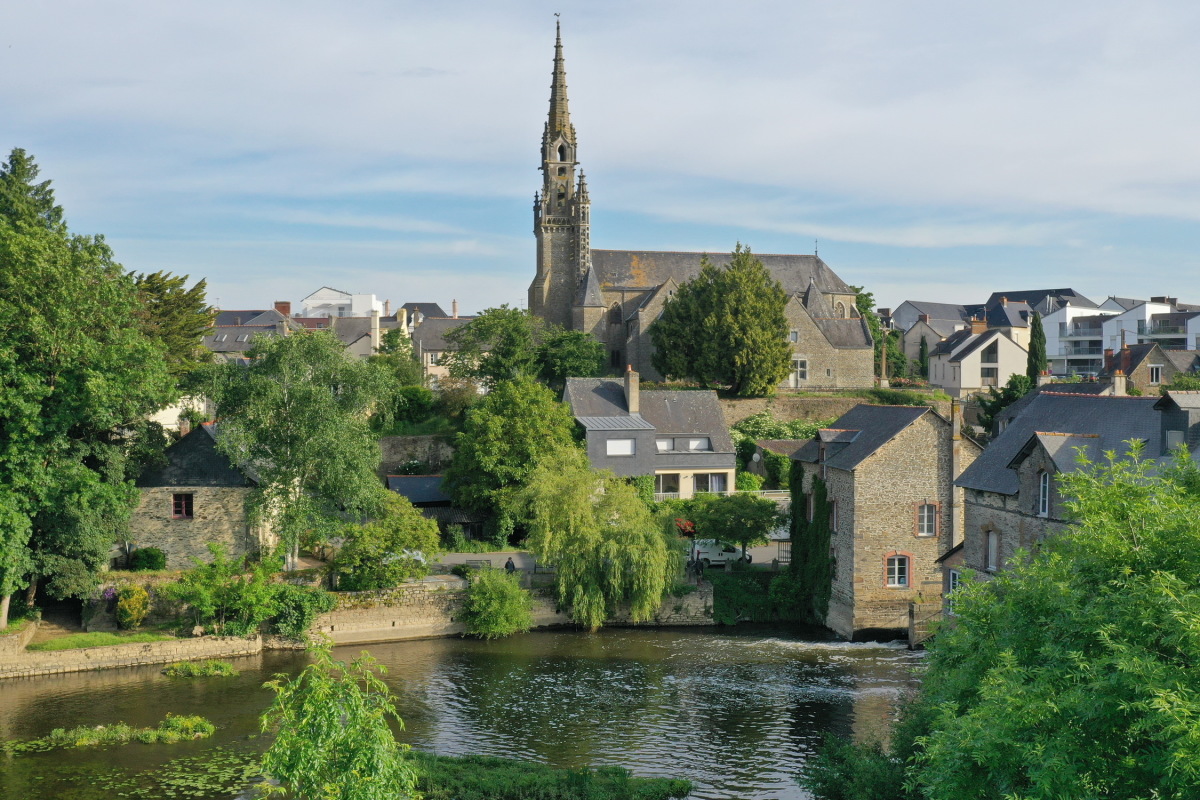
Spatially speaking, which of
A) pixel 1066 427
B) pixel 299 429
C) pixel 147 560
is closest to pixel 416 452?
pixel 299 429

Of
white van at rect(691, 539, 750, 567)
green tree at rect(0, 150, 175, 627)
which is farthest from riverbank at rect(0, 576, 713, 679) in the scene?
white van at rect(691, 539, 750, 567)

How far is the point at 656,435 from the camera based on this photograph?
51531 mm

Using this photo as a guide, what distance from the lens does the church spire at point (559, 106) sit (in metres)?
76.7

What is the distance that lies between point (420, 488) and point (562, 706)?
71.2 feet

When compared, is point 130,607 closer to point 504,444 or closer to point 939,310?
point 504,444

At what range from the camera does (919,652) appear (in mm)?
34531

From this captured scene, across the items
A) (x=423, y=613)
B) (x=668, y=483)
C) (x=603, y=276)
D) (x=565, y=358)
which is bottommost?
(x=423, y=613)

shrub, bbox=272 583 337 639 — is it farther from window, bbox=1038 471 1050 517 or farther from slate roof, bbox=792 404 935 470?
window, bbox=1038 471 1050 517

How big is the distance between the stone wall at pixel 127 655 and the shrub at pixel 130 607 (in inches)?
53.8

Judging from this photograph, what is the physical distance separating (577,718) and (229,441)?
1594 centimetres

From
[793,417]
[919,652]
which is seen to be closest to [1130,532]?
[919,652]

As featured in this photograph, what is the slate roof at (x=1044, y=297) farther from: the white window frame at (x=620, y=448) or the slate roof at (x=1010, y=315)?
the white window frame at (x=620, y=448)

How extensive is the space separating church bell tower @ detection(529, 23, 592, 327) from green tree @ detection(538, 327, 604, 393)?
44.6 feet

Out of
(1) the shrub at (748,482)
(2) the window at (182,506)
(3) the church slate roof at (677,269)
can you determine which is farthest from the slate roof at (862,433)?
(3) the church slate roof at (677,269)
